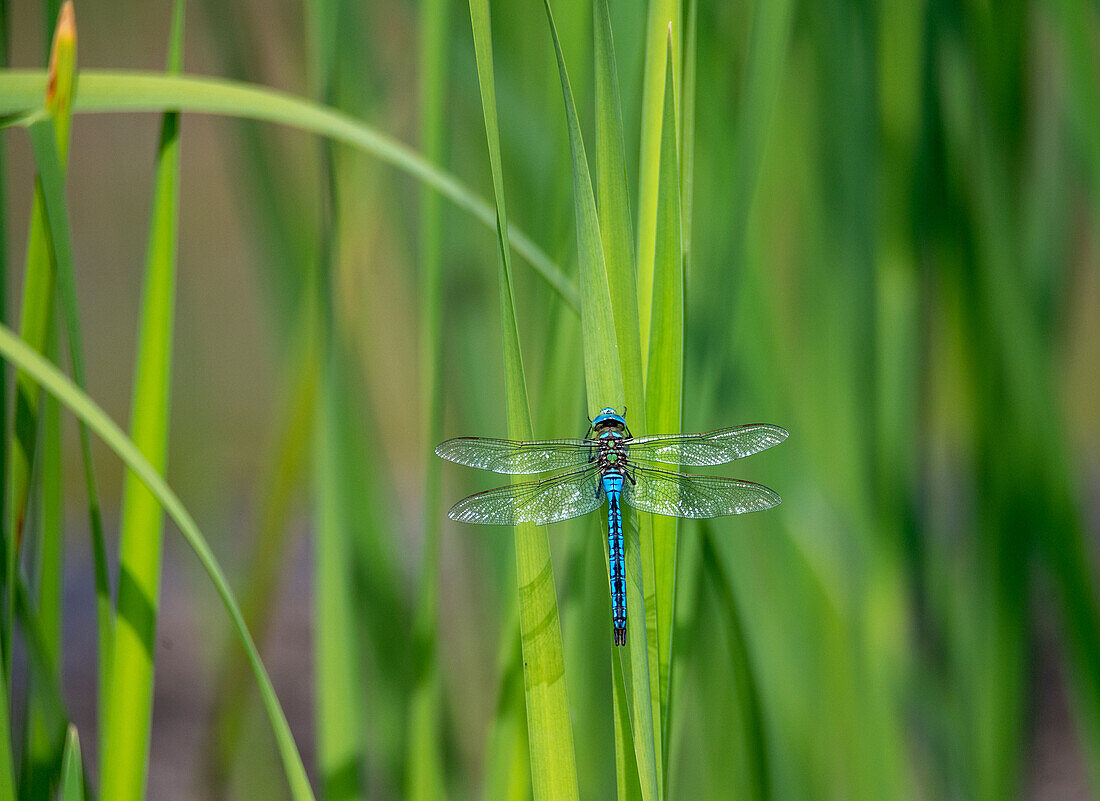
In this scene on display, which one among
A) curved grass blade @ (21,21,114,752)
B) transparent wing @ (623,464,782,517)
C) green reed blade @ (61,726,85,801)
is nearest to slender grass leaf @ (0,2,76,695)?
curved grass blade @ (21,21,114,752)

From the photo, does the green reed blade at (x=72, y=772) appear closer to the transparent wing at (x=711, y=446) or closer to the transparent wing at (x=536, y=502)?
the transparent wing at (x=536, y=502)

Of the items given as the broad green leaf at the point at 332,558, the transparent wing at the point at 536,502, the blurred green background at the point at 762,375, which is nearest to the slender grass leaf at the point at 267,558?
the blurred green background at the point at 762,375

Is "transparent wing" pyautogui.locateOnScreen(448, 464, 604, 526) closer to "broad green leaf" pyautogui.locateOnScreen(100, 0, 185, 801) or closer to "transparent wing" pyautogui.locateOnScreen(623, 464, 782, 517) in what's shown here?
"transparent wing" pyautogui.locateOnScreen(623, 464, 782, 517)

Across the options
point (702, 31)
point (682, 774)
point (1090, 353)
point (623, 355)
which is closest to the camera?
point (623, 355)

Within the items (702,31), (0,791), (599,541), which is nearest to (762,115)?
(702,31)

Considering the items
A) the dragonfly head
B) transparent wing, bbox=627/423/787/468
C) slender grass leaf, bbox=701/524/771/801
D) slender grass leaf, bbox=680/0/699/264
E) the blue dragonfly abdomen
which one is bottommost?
slender grass leaf, bbox=701/524/771/801

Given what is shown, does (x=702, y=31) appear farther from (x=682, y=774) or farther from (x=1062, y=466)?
(x=682, y=774)
